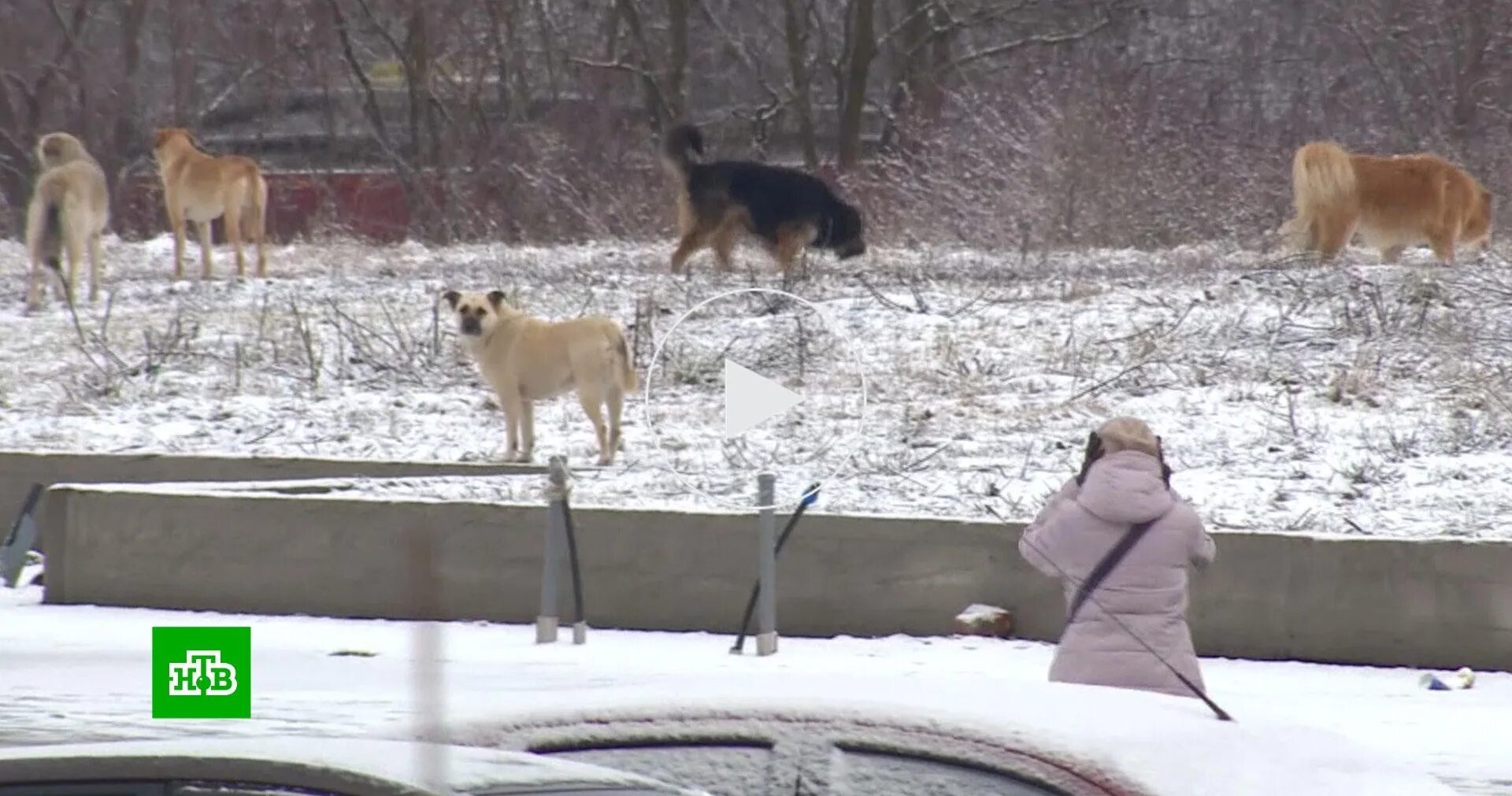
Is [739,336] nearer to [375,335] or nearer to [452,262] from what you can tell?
[375,335]

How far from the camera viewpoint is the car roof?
3291 mm

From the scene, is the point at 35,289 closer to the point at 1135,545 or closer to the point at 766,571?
the point at 766,571

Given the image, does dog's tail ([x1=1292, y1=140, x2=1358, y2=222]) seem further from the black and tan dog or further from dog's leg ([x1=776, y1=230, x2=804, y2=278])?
dog's leg ([x1=776, y1=230, x2=804, y2=278])

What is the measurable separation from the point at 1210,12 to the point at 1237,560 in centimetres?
3533

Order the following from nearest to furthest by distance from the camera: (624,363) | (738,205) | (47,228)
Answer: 1. (624,363)
2. (738,205)
3. (47,228)

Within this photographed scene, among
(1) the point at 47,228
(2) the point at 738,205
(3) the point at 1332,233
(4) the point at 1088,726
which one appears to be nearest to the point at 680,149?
(2) the point at 738,205

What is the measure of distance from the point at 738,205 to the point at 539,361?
7.55 meters

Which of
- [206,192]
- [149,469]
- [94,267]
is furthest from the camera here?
[206,192]

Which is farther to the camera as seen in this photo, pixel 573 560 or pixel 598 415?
pixel 598 415

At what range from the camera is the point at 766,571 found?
A: 1262 centimetres

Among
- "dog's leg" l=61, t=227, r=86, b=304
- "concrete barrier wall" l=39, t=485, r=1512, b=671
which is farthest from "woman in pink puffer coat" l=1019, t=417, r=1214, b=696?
"dog's leg" l=61, t=227, r=86, b=304

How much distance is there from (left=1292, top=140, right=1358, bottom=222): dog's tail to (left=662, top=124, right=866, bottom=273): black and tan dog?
456 cm

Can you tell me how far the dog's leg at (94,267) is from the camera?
25755 millimetres

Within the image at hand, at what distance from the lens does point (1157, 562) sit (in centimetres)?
830
